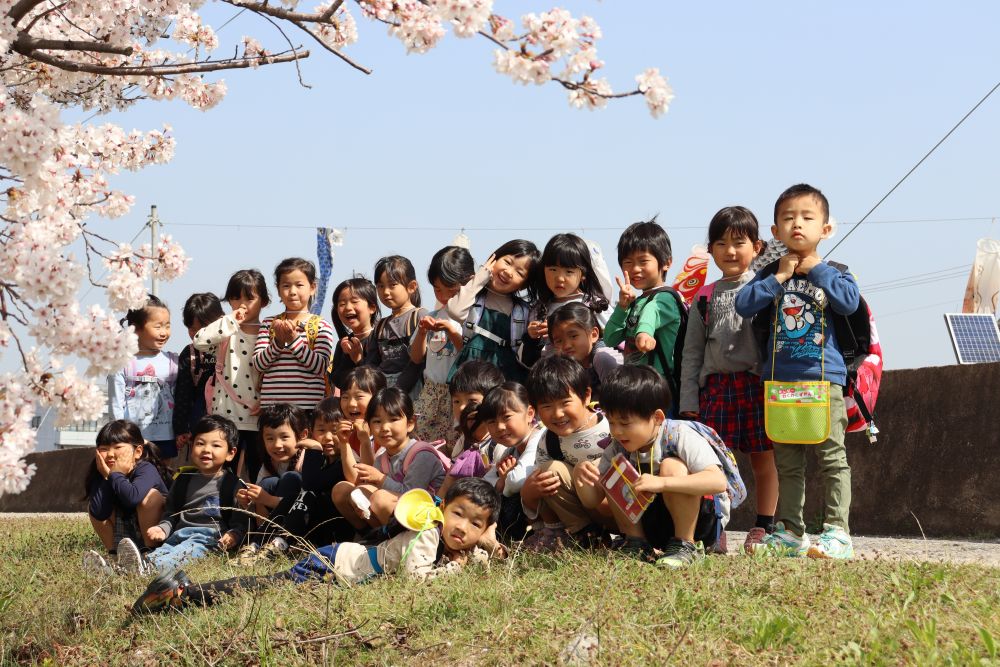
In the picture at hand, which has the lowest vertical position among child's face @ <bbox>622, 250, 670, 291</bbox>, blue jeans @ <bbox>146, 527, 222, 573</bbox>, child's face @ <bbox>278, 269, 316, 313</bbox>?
blue jeans @ <bbox>146, 527, 222, 573</bbox>

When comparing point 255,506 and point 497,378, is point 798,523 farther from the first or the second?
point 255,506

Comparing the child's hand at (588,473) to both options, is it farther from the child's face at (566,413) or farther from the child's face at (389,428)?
the child's face at (389,428)

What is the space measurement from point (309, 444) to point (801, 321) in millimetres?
3054

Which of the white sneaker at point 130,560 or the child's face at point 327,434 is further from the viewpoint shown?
the child's face at point 327,434

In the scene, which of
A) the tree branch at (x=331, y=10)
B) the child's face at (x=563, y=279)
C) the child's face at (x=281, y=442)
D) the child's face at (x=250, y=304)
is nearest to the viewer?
the tree branch at (x=331, y=10)

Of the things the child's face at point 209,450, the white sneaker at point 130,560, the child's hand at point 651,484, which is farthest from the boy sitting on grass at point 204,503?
the child's hand at point 651,484

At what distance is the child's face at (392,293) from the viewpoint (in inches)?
262

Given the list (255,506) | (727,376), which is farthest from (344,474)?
(727,376)

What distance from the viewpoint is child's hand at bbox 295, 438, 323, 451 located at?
20.8 ft

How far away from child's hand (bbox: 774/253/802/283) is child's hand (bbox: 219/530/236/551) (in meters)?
3.45

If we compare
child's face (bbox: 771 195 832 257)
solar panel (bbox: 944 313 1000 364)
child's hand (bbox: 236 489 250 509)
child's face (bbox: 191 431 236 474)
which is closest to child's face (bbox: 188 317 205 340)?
child's face (bbox: 191 431 236 474)

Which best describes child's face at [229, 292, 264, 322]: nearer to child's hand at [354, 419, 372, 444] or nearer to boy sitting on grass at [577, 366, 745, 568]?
child's hand at [354, 419, 372, 444]

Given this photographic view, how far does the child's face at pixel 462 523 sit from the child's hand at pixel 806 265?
1.79 meters

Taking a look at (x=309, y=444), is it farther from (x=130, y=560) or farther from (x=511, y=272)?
(x=511, y=272)
